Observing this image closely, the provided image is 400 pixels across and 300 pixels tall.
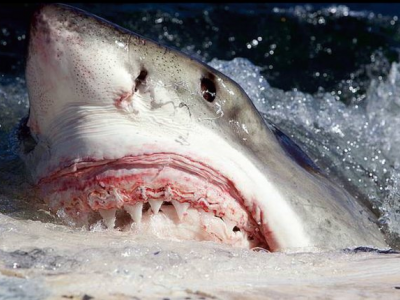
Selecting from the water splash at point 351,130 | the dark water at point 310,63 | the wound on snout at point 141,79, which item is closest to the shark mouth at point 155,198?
the wound on snout at point 141,79

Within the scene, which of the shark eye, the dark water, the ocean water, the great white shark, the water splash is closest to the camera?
the ocean water

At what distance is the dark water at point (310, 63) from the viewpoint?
9.16 feet

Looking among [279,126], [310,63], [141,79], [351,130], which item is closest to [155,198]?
[141,79]

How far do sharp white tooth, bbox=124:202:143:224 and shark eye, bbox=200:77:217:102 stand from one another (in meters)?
0.27

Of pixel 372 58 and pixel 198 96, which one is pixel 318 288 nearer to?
pixel 198 96

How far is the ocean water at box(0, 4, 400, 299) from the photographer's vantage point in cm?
132

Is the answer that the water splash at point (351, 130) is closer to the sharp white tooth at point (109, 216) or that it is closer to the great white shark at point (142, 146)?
the great white shark at point (142, 146)

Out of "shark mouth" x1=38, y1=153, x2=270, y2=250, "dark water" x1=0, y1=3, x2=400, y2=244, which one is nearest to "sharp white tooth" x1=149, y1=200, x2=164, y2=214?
"shark mouth" x1=38, y1=153, x2=270, y2=250

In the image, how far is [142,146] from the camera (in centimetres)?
157

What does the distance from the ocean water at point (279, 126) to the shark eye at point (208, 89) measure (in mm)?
330

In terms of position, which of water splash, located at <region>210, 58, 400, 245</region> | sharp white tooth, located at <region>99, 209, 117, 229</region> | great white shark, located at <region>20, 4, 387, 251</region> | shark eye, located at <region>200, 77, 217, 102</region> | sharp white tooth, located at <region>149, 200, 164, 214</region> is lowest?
sharp white tooth, located at <region>99, 209, 117, 229</region>

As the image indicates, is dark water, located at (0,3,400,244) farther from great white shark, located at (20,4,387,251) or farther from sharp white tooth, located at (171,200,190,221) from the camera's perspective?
sharp white tooth, located at (171,200,190,221)

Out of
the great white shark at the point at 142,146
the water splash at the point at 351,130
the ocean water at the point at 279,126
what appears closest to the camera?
the ocean water at the point at 279,126

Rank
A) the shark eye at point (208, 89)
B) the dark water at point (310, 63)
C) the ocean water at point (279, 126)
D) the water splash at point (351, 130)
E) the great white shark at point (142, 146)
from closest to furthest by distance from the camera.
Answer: the ocean water at point (279, 126) → the great white shark at point (142, 146) → the shark eye at point (208, 89) → the water splash at point (351, 130) → the dark water at point (310, 63)
